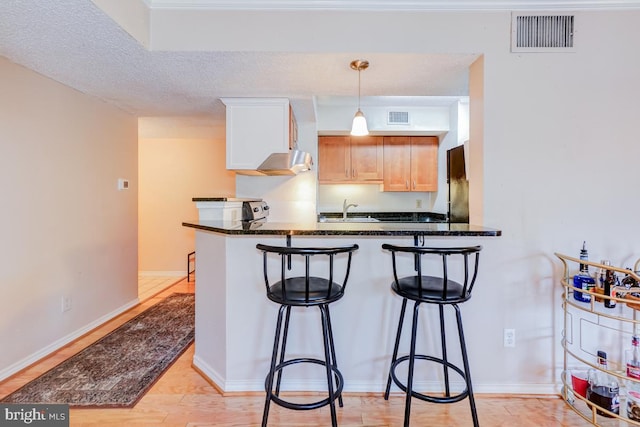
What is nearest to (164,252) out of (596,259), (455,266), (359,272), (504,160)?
(359,272)

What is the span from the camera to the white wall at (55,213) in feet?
A: 7.06

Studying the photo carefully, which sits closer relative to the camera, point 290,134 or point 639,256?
point 639,256

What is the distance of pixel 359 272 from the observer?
1.93 meters

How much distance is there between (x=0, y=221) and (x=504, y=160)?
129 inches

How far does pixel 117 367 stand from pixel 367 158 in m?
3.35

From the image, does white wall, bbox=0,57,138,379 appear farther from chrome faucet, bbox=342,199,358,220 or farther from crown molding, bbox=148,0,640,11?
chrome faucet, bbox=342,199,358,220

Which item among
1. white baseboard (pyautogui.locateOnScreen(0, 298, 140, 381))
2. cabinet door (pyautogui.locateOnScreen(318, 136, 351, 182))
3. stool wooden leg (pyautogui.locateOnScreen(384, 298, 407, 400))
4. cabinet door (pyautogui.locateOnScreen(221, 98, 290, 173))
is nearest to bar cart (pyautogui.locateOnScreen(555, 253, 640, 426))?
stool wooden leg (pyautogui.locateOnScreen(384, 298, 407, 400))

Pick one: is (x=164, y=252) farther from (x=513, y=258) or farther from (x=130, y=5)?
(x=513, y=258)

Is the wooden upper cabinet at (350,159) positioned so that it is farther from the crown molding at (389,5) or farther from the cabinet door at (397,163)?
the crown molding at (389,5)

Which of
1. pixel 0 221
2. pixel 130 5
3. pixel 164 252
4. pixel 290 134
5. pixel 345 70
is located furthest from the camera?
pixel 164 252

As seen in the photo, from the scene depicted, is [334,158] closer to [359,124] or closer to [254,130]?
[254,130]

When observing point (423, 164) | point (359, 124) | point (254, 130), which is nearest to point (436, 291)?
point (359, 124)

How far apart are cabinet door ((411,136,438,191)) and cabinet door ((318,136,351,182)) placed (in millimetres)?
864

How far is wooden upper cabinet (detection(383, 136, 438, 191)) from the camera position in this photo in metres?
4.18
